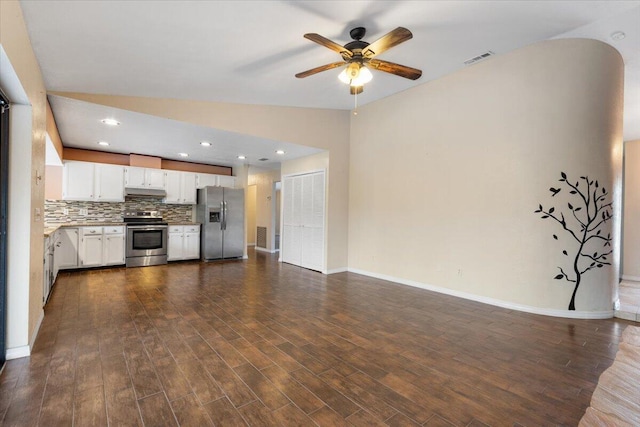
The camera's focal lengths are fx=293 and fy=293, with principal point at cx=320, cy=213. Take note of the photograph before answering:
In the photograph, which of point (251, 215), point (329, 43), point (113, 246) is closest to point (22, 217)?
point (329, 43)

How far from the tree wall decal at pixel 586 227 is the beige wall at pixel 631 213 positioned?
142 inches

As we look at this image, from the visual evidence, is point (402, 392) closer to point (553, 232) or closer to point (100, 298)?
point (553, 232)

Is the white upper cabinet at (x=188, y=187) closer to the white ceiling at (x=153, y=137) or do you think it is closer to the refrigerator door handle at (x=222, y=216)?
the white ceiling at (x=153, y=137)

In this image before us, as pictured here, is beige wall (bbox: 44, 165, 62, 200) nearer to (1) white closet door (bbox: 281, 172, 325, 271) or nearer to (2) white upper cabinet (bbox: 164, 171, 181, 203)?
(2) white upper cabinet (bbox: 164, 171, 181, 203)

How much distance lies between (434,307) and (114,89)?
4832 millimetres

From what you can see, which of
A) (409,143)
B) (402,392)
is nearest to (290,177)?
(409,143)

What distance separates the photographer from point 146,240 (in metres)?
6.23

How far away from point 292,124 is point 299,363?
A: 4060mm

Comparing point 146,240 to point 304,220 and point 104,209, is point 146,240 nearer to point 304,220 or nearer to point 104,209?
point 104,209

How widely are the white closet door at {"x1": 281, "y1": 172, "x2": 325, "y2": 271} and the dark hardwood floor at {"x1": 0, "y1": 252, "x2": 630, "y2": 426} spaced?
1987mm

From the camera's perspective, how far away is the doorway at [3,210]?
7.48 feet

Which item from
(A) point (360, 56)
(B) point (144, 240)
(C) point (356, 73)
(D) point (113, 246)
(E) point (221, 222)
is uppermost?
(A) point (360, 56)

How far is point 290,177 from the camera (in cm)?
681

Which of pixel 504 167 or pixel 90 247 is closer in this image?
pixel 504 167
